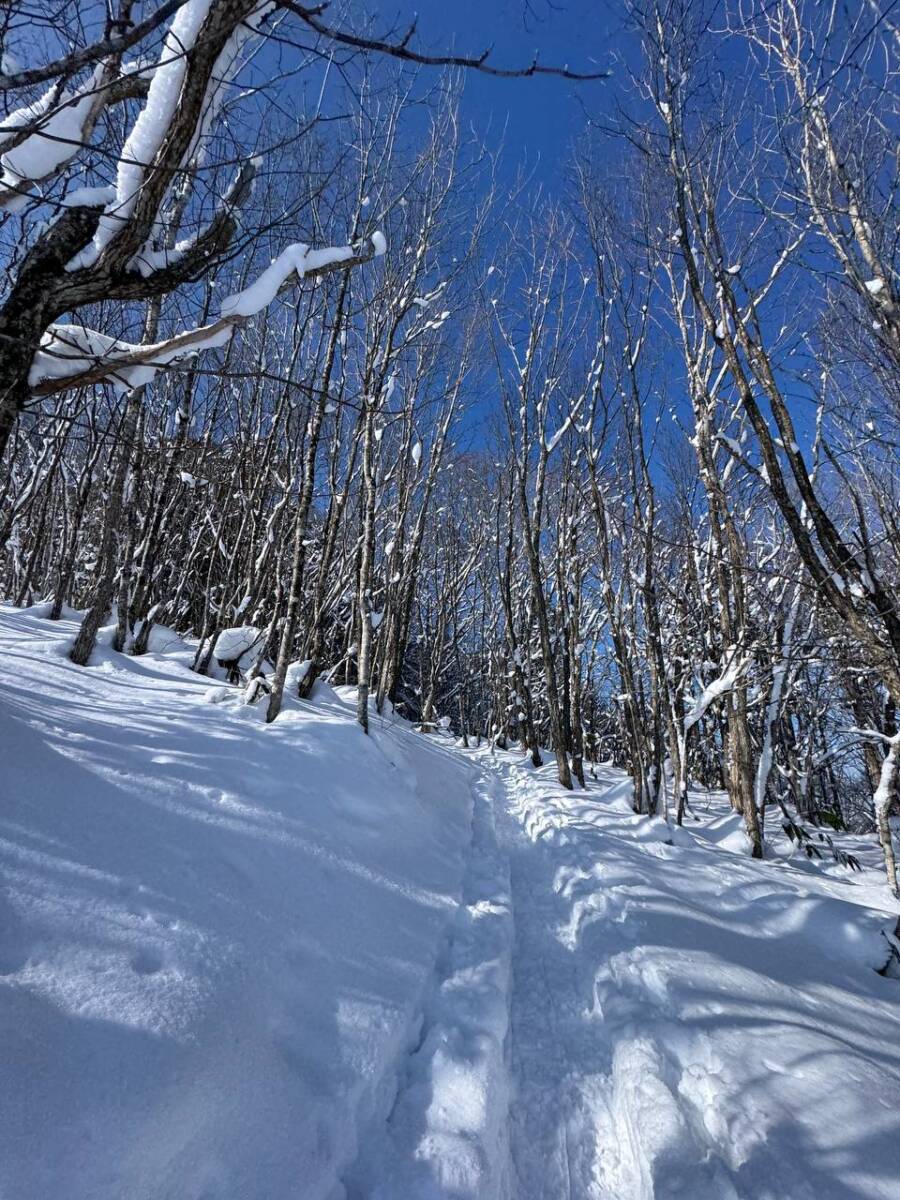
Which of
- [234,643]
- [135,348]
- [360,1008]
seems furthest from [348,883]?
[234,643]

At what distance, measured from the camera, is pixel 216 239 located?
2023mm

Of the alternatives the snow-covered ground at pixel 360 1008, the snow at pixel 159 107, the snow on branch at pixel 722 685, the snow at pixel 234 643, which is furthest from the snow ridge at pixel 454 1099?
the snow at pixel 234 643

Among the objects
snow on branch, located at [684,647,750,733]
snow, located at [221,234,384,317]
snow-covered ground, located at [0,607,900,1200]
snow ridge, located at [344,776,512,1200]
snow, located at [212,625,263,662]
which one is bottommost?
snow ridge, located at [344,776,512,1200]

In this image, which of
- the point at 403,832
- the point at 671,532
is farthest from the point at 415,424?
the point at 403,832

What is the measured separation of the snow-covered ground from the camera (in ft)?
4.05

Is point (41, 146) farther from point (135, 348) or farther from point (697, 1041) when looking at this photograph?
point (697, 1041)

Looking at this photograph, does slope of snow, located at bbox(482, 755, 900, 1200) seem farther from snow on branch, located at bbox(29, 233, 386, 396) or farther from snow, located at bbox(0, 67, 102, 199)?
snow, located at bbox(0, 67, 102, 199)

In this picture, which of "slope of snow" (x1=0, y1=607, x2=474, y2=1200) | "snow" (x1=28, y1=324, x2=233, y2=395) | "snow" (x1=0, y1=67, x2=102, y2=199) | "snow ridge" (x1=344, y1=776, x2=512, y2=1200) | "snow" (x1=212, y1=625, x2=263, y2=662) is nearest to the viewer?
"slope of snow" (x1=0, y1=607, x2=474, y2=1200)

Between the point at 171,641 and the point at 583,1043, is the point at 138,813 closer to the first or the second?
the point at 583,1043

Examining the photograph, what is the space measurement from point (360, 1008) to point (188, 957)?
0.64 meters

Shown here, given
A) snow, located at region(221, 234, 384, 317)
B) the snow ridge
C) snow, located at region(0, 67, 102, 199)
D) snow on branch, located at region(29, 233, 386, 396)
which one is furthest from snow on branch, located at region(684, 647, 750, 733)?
snow, located at region(0, 67, 102, 199)

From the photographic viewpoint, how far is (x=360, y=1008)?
1.82 metres

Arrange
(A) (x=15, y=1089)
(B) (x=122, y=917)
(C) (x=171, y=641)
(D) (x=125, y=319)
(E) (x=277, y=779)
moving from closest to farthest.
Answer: (A) (x=15, y=1089) → (B) (x=122, y=917) → (E) (x=277, y=779) → (D) (x=125, y=319) → (C) (x=171, y=641)

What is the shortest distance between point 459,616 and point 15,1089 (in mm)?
19274
